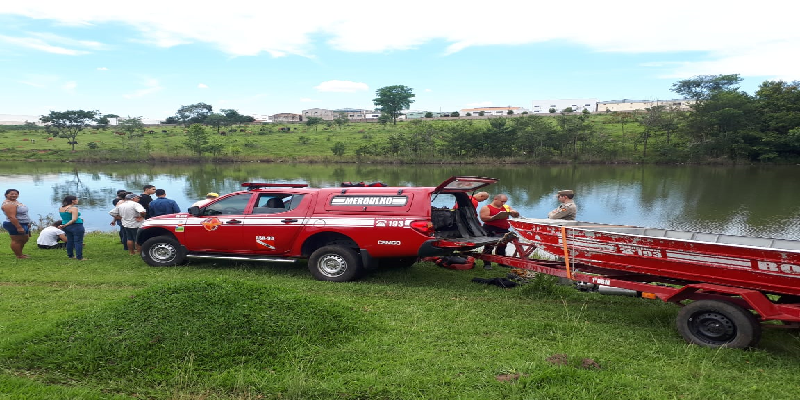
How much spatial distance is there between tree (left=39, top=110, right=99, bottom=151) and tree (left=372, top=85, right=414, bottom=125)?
51.2m

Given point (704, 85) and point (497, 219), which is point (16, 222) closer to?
point (497, 219)

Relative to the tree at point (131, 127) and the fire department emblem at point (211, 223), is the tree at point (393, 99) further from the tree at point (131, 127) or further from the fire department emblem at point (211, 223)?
the fire department emblem at point (211, 223)

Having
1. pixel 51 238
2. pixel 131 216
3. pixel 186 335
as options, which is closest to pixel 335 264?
pixel 186 335

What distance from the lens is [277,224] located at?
7.77 meters

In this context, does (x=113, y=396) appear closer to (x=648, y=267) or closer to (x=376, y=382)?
(x=376, y=382)

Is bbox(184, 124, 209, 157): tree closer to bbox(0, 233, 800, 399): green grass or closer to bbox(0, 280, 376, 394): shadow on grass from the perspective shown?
bbox(0, 233, 800, 399): green grass

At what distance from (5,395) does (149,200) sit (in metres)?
7.21

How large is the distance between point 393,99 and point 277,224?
91.8m

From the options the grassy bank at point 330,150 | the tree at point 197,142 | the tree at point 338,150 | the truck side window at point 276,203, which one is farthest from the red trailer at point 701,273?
the tree at point 197,142

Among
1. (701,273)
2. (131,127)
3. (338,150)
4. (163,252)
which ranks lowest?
(163,252)

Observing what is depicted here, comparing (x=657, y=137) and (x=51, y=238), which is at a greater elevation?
(x=657, y=137)

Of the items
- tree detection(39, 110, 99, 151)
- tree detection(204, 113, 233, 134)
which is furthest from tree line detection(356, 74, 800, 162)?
tree detection(39, 110, 99, 151)

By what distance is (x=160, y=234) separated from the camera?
869cm

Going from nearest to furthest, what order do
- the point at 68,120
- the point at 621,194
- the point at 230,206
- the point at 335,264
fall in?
1. the point at 335,264
2. the point at 230,206
3. the point at 621,194
4. the point at 68,120
